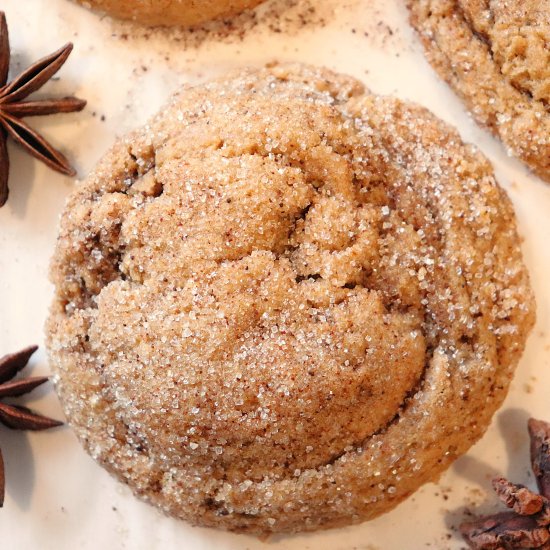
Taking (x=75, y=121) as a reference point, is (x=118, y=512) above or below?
below

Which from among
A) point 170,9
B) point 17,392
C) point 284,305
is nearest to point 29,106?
point 170,9

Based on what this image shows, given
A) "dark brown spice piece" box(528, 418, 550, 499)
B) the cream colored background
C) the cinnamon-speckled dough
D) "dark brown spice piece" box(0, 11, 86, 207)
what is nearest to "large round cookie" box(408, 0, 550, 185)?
the cream colored background

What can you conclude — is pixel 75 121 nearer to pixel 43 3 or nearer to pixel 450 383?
pixel 43 3

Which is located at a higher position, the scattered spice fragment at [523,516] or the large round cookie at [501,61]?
the large round cookie at [501,61]

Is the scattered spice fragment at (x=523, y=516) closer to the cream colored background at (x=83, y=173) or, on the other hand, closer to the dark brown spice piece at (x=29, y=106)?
the cream colored background at (x=83, y=173)

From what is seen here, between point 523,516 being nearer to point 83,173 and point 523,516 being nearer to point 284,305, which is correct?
point 284,305

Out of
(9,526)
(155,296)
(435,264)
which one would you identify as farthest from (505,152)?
(9,526)

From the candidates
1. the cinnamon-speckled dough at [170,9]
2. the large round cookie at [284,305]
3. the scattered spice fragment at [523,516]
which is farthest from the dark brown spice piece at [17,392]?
the scattered spice fragment at [523,516]
